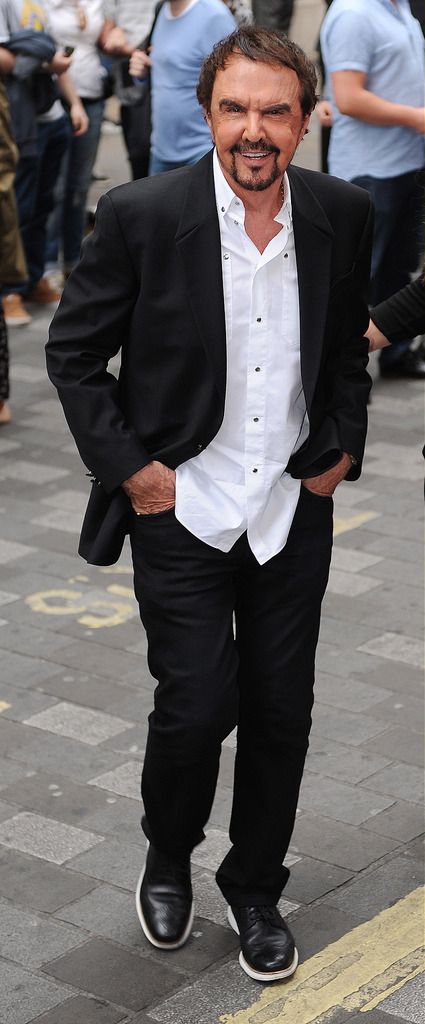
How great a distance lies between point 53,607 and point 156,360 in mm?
2434

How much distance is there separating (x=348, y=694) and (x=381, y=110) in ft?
11.5

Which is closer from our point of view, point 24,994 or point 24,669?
point 24,994

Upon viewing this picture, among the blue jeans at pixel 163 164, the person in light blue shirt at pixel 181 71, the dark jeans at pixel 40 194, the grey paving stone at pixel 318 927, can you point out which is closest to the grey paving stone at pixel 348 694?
the grey paving stone at pixel 318 927

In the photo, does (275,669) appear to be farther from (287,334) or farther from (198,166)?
(198,166)

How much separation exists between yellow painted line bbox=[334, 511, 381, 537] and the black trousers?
9.14 ft

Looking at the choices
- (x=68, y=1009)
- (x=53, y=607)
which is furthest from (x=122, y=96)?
(x=68, y=1009)

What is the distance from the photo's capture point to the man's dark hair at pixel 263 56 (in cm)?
299

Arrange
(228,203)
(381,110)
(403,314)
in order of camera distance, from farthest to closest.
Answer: (381,110), (403,314), (228,203)

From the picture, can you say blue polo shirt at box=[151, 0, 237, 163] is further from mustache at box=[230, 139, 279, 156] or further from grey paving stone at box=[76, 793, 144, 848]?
mustache at box=[230, 139, 279, 156]

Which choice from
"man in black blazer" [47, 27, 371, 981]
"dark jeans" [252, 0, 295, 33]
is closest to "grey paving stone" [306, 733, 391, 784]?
"man in black blazer" [47, 27, 371, 981]

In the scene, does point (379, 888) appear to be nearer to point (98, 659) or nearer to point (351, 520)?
point (98, 659)

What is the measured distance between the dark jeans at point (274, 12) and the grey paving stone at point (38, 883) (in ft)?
38.4

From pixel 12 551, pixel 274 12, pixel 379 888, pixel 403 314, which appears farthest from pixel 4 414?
pixel 274 12

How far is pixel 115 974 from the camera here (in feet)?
11.1
